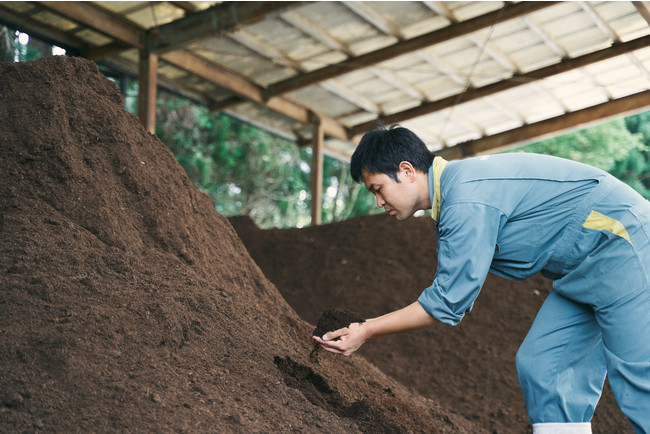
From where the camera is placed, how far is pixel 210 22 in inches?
289

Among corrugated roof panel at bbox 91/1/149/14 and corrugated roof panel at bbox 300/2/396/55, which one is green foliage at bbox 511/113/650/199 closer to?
corrugated roof panel at bbox 300/2/396/55

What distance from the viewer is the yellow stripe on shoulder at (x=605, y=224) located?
7.83ft

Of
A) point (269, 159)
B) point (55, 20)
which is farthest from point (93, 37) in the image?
point (269, 159)

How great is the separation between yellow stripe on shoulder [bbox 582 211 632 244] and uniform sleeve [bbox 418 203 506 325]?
33 cm

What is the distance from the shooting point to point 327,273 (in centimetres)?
708

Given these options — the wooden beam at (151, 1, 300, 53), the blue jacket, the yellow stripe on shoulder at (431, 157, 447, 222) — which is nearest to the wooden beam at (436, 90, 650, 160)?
the wooden beam at (151, 1, 300, 53)

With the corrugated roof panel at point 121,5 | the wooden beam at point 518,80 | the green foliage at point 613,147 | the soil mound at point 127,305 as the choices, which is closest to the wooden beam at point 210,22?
the corrugated roof panel at point 121,5

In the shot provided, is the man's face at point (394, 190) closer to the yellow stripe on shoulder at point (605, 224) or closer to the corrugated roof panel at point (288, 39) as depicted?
the yellow stripe on shoulder at point (605, 224)

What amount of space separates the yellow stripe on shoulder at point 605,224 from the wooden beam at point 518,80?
6309mm

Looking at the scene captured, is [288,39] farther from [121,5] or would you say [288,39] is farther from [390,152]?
[390,152]

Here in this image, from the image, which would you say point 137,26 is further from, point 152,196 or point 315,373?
point 315,373

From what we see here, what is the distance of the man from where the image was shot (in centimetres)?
232

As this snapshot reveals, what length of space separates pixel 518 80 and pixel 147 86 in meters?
4.87

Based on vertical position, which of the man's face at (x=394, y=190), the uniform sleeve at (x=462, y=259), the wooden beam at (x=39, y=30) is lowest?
the uniform sleeve at (x=462, y=259)
